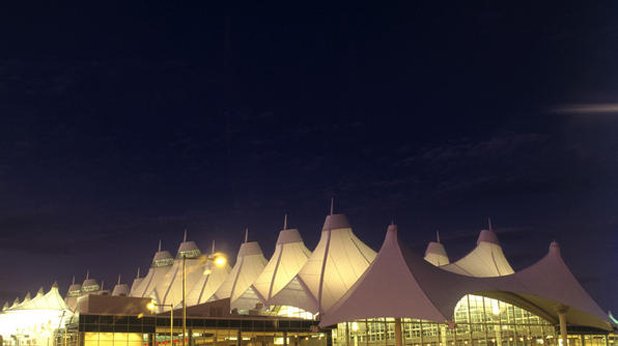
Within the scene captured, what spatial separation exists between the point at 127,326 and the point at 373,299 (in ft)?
49.9

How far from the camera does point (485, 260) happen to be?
262ft

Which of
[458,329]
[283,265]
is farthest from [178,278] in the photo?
[458,329]

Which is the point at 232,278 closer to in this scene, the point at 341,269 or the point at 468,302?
the point at 341,269

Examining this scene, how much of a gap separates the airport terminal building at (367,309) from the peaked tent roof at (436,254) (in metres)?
26.4

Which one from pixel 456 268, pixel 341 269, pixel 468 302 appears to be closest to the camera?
pixel 468 302

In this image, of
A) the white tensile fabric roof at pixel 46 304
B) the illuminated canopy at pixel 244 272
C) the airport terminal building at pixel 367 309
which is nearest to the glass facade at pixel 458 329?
the airport terminal building at pixel 367 309

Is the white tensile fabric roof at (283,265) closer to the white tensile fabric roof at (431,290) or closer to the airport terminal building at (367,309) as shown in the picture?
Result: the airport terminal building at (367,309)

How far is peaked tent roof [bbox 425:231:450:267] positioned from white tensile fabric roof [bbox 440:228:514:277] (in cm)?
1209

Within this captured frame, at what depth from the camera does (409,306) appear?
4466 centimetres

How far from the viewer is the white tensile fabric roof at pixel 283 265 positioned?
71.4 metres

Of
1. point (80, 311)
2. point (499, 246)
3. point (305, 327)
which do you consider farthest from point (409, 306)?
point (499, 246)

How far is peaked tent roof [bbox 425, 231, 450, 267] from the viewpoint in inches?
3723

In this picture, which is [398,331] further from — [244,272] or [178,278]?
[178,278]

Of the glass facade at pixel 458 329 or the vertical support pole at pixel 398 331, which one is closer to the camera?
the vertical support pole at pixel 398 331
